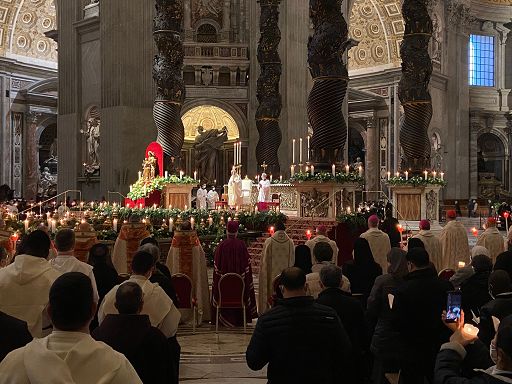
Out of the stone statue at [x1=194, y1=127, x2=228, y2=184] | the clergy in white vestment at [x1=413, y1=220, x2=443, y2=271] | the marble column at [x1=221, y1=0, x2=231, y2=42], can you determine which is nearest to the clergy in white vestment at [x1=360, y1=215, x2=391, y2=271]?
the clergy in white vestment at [x1=413, y1=220, x2=443, y2=271]

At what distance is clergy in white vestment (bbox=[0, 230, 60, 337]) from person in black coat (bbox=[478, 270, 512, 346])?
300 cm

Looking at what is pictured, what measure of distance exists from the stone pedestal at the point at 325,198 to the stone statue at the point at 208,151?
13149 millimetres

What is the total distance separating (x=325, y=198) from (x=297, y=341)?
1276 centimetres

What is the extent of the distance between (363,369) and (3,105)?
118ft

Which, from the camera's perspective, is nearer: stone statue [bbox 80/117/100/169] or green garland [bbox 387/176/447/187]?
green garland [bbox 387/176/447/187]

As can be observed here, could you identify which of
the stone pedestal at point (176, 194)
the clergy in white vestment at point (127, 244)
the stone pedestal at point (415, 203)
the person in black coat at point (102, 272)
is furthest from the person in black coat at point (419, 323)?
the stone pedestal at point (176, 194)

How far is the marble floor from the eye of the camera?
671 cm

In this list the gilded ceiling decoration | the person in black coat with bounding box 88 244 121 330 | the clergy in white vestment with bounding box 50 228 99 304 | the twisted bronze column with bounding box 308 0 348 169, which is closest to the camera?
the clergy in white vestment with bounding box 50 228 99 304

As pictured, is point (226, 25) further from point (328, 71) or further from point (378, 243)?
point (378, 243)

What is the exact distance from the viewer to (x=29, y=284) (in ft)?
15.5

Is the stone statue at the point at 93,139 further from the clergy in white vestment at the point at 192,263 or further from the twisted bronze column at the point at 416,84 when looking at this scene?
the clergy in white vestment at the point at 192,263

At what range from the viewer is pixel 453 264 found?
38.5 feet

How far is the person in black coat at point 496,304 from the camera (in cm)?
445

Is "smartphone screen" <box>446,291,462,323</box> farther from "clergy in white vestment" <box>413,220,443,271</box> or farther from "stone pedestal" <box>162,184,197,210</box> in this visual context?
"stone pedestal" <box>162,184,197,210</box>
